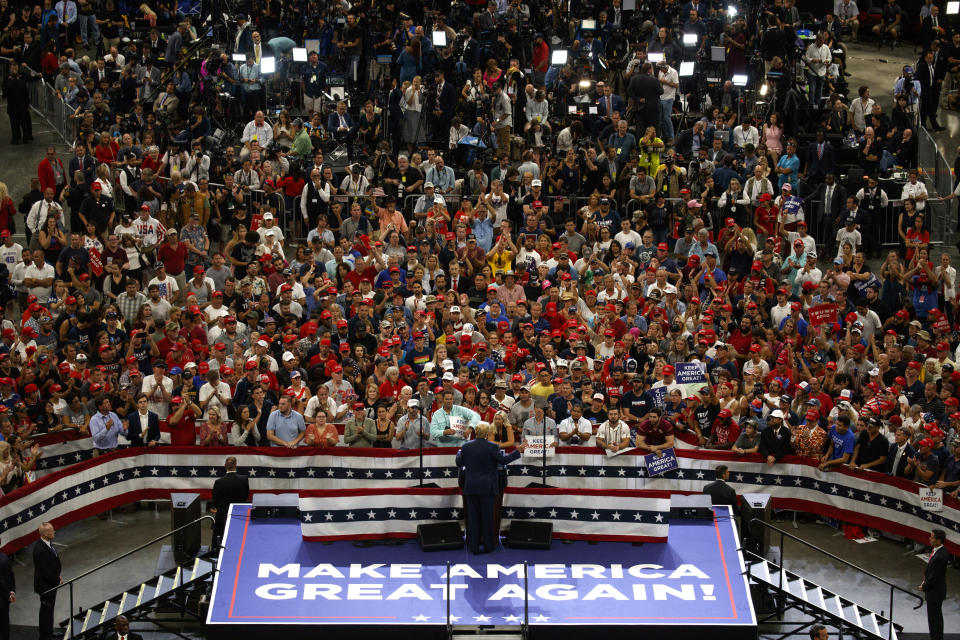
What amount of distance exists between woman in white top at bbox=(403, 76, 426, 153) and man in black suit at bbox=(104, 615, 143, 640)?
13.9m

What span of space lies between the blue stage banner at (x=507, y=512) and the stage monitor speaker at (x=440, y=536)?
8.6 inches

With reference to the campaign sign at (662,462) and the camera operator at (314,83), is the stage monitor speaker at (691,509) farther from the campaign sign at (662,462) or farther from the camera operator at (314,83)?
the camera operator at (314,83)

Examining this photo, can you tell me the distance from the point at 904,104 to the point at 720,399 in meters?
10.8

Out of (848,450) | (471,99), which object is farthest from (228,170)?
(848,450)

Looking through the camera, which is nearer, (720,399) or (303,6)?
(720,399)

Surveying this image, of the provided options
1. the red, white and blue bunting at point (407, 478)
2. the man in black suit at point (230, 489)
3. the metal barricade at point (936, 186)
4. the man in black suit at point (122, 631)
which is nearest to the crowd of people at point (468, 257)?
the red, white and blue bunting at point (407, 478)

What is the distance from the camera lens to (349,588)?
18.2 metres

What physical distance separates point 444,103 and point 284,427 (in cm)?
1041

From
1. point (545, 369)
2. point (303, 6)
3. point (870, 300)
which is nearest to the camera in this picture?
point (545, 369)

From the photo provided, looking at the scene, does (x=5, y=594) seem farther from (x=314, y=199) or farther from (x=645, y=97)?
(x=645, y=97)

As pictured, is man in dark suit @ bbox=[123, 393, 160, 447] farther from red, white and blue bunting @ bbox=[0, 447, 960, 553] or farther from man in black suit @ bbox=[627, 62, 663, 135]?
man in black suit @ bbox=[627, 62, 663, 135]

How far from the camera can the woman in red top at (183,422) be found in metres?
21.5

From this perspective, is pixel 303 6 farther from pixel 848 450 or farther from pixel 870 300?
pixel 848 450

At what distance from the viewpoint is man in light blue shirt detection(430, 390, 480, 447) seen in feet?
68.4
